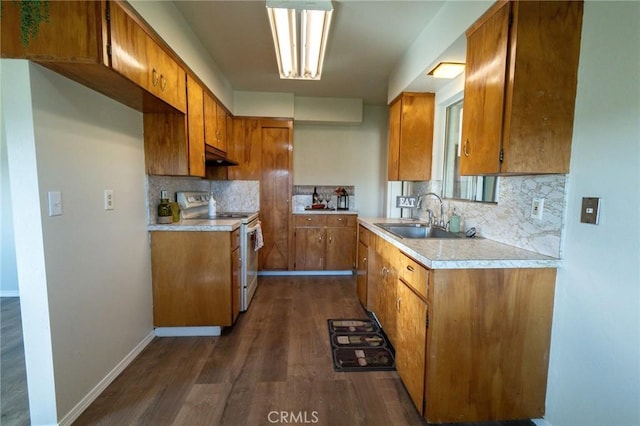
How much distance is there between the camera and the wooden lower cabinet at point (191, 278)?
7.47 ft

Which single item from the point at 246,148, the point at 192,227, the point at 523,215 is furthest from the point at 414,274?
the point at 246,148

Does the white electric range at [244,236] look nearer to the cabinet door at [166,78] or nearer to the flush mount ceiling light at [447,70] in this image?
the cabinet door at [166,78]

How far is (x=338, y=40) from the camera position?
2375 millimetres

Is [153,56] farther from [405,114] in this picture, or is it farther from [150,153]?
[405,114]

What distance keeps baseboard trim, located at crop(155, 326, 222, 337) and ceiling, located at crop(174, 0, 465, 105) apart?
249 centimetres

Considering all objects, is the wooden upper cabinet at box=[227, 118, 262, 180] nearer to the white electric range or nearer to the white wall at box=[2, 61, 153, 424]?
the white electric range

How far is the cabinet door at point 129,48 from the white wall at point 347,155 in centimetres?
277

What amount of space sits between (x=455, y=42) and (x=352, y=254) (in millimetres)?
2833

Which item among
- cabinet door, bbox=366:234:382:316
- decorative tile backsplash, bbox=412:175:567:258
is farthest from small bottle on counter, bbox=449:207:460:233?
cabinet door, bbox=366:234:382:316

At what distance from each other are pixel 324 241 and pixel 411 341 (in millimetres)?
2422

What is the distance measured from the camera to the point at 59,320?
1.43 metres

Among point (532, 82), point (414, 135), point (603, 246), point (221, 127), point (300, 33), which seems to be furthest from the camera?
point (221, 127)

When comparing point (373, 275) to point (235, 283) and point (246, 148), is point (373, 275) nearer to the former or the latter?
point (235, 283)

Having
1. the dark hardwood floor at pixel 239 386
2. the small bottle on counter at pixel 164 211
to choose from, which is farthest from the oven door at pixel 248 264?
the small bottle on counter at pixel 164 211
